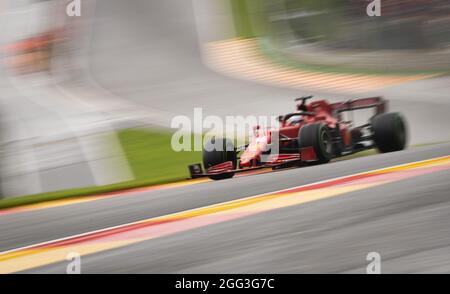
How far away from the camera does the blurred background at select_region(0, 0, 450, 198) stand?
12008 millimetres

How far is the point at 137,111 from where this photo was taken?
47.3ft

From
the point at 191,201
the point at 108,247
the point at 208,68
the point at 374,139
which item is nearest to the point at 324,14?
the point at 208,68

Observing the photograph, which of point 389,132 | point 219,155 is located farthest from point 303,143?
point 389,132

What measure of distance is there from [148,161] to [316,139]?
12.7ft

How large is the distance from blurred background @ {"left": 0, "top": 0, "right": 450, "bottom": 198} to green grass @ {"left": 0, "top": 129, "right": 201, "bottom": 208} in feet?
0.12

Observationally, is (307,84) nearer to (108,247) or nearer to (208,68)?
(208,68)

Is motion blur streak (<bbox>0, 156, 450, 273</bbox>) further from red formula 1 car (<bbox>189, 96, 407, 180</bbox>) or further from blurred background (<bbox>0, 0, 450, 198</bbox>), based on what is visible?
blurred background (<bbox>0, 0, 450, 198</bbox>)

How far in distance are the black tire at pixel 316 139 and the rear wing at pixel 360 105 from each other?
120 cm

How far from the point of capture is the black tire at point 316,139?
8.09m

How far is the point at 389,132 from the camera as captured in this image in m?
9.16
